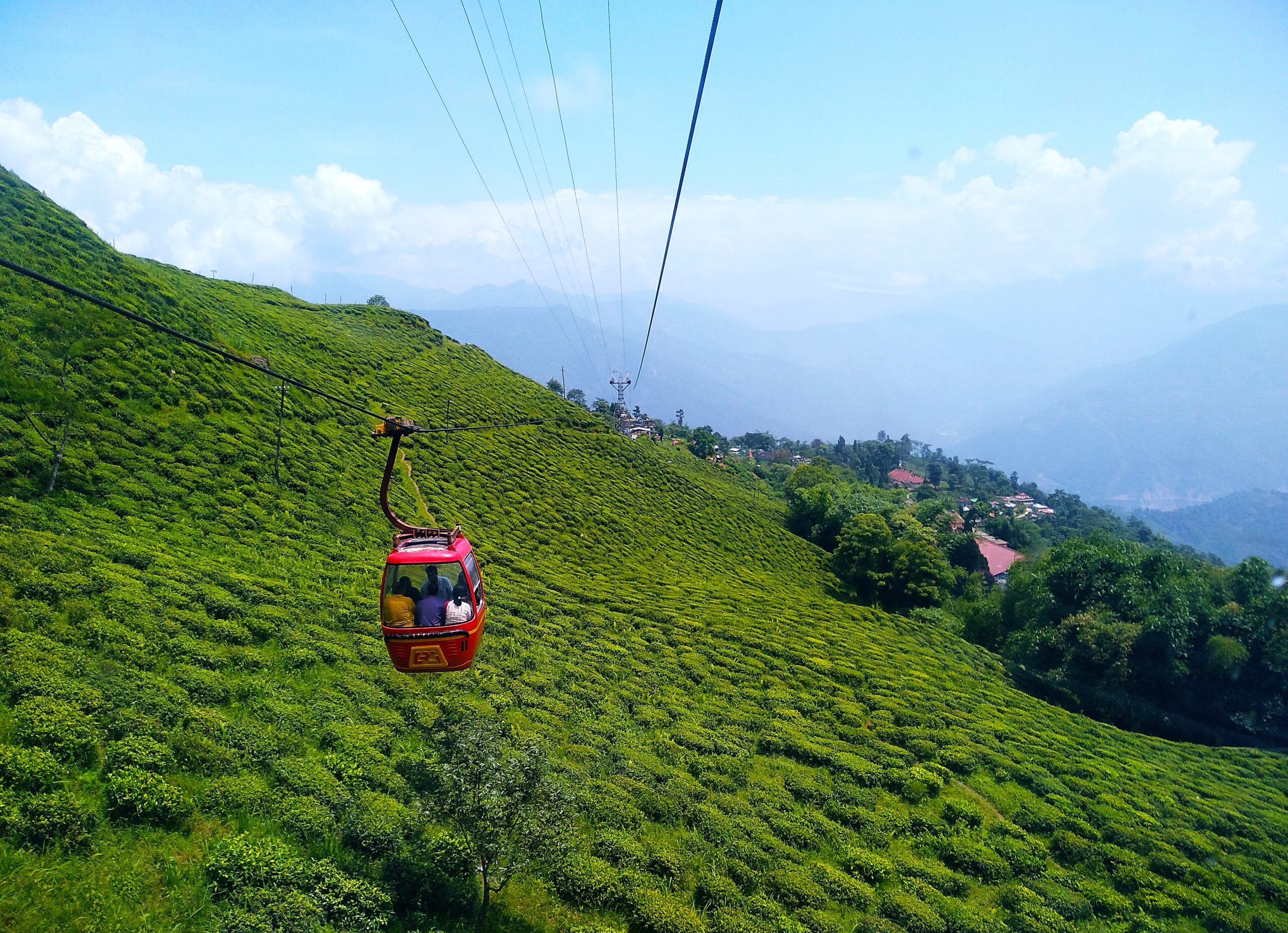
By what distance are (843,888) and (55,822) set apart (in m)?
15.4

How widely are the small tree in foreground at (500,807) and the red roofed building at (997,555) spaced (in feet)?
277

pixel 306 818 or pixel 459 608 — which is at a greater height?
pixel 459 608

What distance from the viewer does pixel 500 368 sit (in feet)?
227

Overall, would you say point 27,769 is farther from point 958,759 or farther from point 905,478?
point 905,478

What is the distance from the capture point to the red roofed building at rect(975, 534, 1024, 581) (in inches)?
3401

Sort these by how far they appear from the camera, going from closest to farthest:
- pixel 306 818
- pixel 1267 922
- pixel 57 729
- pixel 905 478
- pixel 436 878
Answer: pixel 57 729, pixel 306 818, pixel 436 878, pixel 1267 922, pixel 905 478

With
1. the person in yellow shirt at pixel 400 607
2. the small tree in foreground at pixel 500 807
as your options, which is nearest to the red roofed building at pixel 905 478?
the small tree in foreground at pixel 500 807

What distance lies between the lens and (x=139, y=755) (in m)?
10.7

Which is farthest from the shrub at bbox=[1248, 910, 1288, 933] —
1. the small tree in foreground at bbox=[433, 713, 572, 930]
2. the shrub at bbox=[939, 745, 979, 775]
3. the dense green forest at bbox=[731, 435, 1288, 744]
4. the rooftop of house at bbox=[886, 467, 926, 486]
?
the rooftop of house at bbox=[886, 467, 926, 486]

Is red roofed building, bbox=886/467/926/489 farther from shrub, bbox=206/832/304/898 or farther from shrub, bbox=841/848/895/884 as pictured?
shrub, bbox=206/832/304/898

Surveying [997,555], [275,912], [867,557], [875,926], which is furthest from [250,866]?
[997,555]

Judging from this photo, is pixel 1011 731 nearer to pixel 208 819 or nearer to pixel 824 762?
pixel 824 762

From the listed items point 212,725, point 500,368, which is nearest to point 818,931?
point 212,725

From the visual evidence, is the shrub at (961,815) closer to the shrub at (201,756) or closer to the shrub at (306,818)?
the shrub at (306,818)
